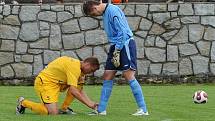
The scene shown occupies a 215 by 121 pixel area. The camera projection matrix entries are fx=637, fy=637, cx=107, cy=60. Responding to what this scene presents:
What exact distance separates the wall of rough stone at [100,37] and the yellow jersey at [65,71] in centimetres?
862

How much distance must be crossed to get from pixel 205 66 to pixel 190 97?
5253 millimetres

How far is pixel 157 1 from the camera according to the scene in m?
20.1

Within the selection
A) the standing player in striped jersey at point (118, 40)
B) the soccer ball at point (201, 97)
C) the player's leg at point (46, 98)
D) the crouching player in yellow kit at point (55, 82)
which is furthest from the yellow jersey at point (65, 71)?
the soccer ball at point (201, 97)

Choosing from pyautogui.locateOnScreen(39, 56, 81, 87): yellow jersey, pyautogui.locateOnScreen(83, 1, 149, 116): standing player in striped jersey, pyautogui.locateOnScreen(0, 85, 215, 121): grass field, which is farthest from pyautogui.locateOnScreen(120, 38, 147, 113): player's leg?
pyautogui.locateOnScreen(39, 56, 81, 87): yellow jersey

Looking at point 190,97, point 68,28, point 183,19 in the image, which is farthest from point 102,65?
point 190,97

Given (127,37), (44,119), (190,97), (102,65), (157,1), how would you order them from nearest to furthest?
(44,119) → (127,37) → (190,97) → (102,65) → (157,1)

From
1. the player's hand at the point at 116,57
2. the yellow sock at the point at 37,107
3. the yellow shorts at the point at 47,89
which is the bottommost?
the yellow sock at the point at 37,107

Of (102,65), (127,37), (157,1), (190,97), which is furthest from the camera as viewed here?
(157,1)

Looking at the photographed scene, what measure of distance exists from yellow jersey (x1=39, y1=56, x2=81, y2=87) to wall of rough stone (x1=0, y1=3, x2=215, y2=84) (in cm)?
862

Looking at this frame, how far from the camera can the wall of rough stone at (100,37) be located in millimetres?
18250

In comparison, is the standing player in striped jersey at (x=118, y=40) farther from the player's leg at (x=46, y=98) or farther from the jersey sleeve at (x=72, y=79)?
the player's leg at (x=46, y=98)

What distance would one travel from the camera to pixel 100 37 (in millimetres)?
18344

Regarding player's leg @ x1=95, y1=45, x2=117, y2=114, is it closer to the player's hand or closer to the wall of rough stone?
the player's hand

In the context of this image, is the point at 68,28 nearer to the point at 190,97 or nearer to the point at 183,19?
the point at 183,19
